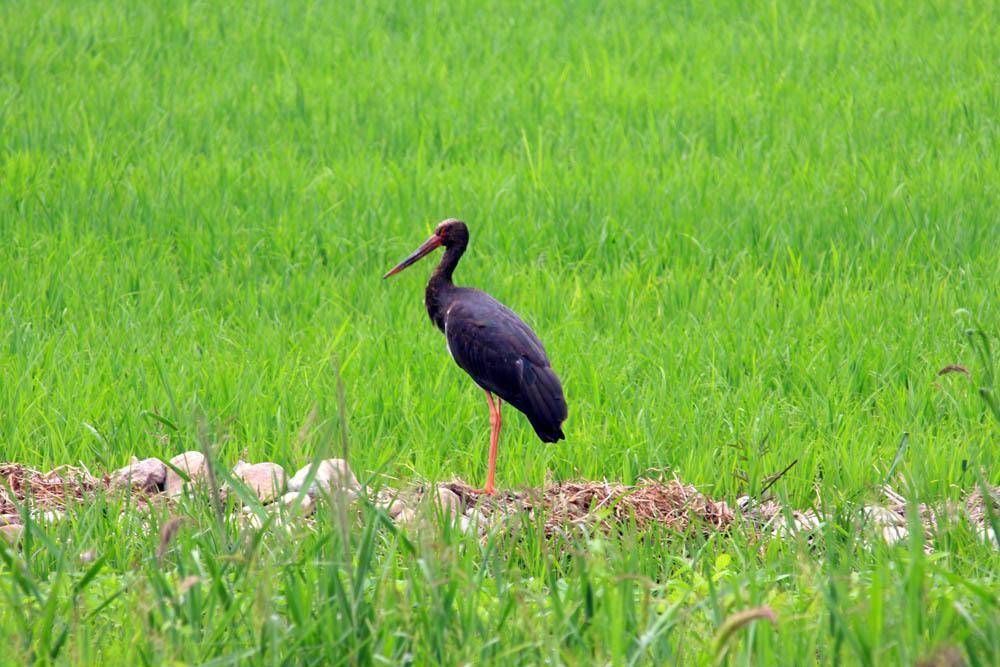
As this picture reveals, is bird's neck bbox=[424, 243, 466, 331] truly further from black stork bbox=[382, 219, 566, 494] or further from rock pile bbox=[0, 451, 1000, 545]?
rock pile bbox=[0, 451, 1000, 545]

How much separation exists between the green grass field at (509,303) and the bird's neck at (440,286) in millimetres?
309

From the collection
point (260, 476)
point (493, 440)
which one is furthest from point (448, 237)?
point (260, 476)

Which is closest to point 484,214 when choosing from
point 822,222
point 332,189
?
point 332,189

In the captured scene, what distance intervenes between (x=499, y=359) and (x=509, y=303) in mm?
1706

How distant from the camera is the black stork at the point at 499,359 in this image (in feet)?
14.8

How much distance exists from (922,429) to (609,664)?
8.86 ft

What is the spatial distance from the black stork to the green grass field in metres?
0.20

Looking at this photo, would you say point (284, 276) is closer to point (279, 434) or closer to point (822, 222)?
point (279, 434)

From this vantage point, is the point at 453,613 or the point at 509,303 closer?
the point at 453,613

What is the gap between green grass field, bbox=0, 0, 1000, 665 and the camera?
2.84 meters

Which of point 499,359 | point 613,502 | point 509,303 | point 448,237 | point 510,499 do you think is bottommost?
point 509,303

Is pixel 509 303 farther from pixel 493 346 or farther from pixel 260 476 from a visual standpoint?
pixel 260 476

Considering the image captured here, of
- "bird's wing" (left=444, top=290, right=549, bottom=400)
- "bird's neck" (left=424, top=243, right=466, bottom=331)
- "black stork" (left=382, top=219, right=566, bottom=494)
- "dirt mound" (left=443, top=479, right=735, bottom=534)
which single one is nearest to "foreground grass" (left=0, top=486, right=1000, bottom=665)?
"dirt mound" (left=443, top=479, right=735, bottom=534)

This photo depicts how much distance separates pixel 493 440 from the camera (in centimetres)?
463
